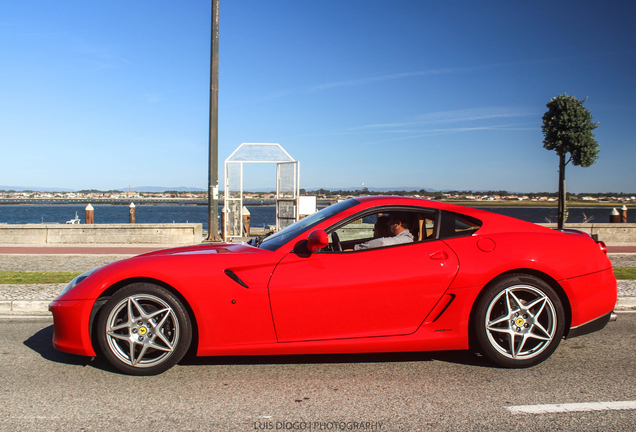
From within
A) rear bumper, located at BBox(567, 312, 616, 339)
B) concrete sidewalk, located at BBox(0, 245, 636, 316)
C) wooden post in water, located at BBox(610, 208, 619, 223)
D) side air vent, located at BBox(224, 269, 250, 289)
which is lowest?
concrete sidewalk, located at BBox(0, 245, 636, 316)

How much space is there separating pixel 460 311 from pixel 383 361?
830 mm

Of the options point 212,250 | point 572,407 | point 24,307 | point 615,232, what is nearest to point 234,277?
point 212,250

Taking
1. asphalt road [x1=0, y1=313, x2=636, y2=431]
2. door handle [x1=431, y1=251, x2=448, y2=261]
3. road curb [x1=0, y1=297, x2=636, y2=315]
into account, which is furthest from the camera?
road curb [x1=0, y1=297, x2=636, y2=315]

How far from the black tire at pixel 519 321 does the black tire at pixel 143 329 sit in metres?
2.34

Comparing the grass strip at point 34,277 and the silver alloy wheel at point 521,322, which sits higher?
the silver alloy wheel at point 521,322

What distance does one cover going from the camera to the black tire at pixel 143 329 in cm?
341

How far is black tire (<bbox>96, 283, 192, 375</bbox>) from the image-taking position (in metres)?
3.41

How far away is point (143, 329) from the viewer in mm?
3420

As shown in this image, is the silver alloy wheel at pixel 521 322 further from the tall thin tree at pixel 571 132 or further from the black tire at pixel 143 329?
the tall thin tree at pixel 571 132

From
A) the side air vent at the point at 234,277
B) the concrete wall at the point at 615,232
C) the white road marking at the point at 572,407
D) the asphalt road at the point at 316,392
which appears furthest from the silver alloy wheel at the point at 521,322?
the concrete wall at the point at 615,232

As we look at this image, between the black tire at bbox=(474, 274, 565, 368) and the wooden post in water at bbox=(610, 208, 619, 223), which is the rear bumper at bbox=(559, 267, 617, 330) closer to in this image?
the black tire at bbox=(474, 274, 565, 368)

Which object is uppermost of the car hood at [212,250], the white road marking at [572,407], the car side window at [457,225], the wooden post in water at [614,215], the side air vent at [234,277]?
the car side window at [457,225]

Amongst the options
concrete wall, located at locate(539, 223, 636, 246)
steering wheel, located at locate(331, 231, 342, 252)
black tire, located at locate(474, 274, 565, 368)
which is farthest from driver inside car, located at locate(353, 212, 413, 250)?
concrete wall, located at locate(539, 223, 636, 246)

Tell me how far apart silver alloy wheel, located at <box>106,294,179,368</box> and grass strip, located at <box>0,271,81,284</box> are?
4424mm
